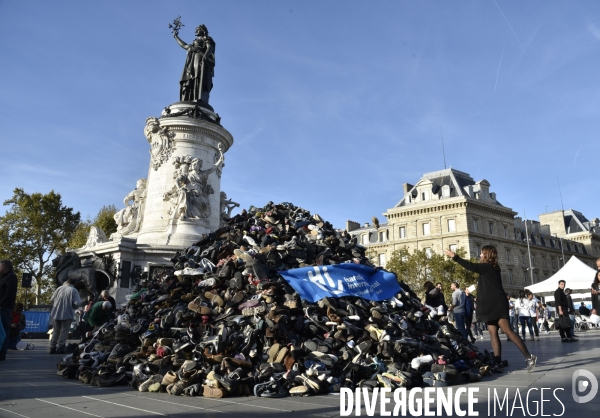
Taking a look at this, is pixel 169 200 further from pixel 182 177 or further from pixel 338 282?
pixel 338 282

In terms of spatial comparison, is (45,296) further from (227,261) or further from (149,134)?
(227,261)

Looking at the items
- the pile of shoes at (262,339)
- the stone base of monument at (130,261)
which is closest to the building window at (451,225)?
the stone base of monument at (130,261)

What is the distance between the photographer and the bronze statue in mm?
20438

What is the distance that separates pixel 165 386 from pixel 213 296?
6.53 feet

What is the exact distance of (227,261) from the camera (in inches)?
325

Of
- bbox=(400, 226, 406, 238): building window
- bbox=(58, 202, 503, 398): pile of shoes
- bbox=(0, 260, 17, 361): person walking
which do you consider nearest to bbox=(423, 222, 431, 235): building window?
A: bbox=(400, 226, 406, 238): building window

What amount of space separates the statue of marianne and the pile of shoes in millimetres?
13210

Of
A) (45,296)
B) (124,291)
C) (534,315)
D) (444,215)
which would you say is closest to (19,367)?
(124,291)

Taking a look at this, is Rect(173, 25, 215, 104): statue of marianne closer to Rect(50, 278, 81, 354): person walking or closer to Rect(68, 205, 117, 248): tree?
Rect(50, 278, 81, 354): person walking

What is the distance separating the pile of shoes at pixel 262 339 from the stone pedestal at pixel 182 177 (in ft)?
27.5

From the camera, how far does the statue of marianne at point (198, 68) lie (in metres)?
20.4

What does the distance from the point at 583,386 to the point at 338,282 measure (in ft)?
11.7

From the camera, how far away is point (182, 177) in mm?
17359

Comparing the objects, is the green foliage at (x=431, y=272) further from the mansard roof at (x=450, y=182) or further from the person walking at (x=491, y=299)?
the person walking at (x=491, y=299)
